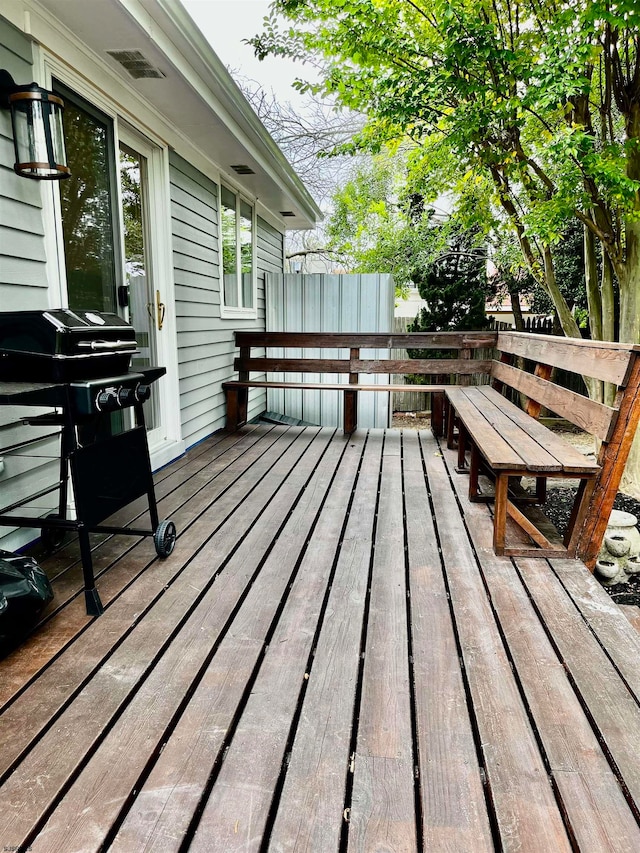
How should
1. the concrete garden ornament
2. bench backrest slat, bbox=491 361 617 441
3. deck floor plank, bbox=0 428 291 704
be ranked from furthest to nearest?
the concrete garden ornament → bench backrest slat, bbox=491 361 617 441 → deck floor plank, bbox=0 428 291 704

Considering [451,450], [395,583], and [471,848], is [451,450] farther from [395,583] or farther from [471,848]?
[471,848]

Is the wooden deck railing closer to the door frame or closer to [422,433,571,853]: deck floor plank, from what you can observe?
[422,433,571,853]: deck floor plank

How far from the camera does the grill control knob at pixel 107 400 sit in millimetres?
1984

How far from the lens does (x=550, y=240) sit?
14.4 ft

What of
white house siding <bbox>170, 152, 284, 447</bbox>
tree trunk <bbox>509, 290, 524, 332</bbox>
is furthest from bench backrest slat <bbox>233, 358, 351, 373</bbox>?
tree trunk <bbox>509, 290, 524, 332</bbox>

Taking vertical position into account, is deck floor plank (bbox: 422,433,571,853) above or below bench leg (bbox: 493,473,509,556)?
below

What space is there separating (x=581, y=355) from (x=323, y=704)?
6.62 feet

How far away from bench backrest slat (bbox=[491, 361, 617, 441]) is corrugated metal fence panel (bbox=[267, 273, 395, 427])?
2701 mm

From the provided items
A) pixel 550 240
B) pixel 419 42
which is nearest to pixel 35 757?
pixel 550 240

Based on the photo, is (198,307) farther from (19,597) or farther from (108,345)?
(19,597)

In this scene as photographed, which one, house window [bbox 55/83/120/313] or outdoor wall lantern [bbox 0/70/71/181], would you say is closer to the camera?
outdoor wall lantern [bbox 0/70/71/181]

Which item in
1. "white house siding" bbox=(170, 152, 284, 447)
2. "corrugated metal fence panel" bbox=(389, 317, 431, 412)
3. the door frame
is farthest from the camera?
"corrugated metal fence panel" bbox=(389, 317, 431, 412)

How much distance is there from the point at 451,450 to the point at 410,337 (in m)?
1.14

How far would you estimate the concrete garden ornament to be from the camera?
3.41 metres
